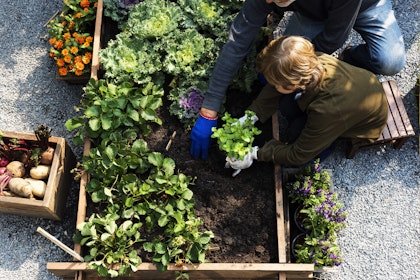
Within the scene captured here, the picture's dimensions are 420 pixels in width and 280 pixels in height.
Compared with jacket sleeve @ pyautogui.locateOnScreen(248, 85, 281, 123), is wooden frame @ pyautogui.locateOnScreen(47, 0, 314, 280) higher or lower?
lower

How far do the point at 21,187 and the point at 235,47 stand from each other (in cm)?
152

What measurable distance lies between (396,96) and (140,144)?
178 cm

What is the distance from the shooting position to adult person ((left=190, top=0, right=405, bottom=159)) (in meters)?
2.55

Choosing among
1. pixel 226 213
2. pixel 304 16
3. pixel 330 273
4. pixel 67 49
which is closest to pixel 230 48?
pixel 304 16

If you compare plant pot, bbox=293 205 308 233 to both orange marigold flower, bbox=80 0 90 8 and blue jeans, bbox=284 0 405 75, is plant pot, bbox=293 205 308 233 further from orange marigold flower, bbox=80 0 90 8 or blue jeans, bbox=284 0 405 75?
orange marigold flower, bbox=80 0 90 8

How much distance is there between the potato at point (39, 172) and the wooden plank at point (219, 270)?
560mm

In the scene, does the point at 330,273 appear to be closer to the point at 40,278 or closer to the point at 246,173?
the point at 246,173

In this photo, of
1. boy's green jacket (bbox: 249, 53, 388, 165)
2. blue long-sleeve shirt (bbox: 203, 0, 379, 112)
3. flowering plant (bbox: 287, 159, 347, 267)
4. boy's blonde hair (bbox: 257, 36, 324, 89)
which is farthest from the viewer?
flowering plant (bbox: 287, 159, 347, 267)

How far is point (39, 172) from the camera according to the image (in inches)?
110

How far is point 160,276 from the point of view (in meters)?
2.63

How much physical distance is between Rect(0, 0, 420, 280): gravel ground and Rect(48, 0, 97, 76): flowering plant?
0.26m

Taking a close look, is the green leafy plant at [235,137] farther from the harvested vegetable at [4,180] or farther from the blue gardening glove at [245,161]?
the harvested vegetable at [4,180]

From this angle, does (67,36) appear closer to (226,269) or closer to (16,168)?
(16,168)

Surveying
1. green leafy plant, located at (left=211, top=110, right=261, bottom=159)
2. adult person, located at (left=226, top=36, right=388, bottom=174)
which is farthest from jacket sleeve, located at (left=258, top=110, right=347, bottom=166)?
green leafy plant, located at (left=211, top=110, right=261, bottom=159)
